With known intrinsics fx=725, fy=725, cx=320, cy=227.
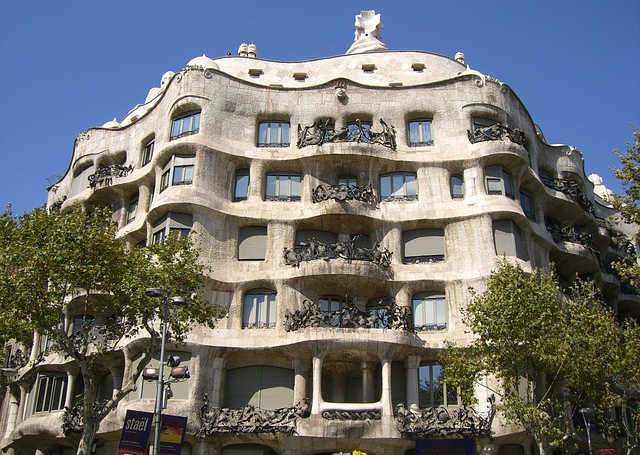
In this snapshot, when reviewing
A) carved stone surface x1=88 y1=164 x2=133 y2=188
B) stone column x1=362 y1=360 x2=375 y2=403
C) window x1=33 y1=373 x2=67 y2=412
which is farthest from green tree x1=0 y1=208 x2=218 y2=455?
carved stone surface x1=88 y1=164 x2=133 y2=188

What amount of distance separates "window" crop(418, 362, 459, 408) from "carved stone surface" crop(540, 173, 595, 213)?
44.7 feet

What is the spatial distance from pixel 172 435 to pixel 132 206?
1718 cm

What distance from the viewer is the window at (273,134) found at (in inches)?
1451

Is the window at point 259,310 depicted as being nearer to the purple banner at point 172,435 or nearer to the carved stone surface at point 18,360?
the purple banner at point 172,435

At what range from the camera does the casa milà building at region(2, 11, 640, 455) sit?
30234 mm

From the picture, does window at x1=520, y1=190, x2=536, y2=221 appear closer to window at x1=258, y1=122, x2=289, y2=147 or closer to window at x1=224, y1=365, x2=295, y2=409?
window at x1=258, y1=122, x2=289, y2=147

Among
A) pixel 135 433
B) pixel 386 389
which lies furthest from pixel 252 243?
pixel 135 433

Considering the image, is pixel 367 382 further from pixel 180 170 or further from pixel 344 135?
pixel 180 170

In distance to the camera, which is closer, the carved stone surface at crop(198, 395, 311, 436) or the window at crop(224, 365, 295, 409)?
the carved stone surface at crop(198, 395, 311, 436)

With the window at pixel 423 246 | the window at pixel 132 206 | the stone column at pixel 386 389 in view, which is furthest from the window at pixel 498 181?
the window at pixel 132 206

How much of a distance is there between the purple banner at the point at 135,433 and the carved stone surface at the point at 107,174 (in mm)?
18329

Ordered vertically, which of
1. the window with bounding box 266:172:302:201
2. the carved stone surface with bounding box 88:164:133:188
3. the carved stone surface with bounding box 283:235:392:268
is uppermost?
the carved stone surface with bounding box 88:164:133:188

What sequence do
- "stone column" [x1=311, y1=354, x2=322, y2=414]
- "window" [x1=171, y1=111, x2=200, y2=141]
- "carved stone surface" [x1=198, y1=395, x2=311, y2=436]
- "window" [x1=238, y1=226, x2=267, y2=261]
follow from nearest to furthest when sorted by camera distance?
"carved stone surface" [x1=198, y1=395, x2=311, y2=436], "stone column" [x1=311, y1=354, x2=322, y2=414], "window" [x1=238, y1=226, x2=267, y2=261], "window" [x1=171, y1=111, x2=200, y2=141]

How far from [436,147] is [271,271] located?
34.3ft
